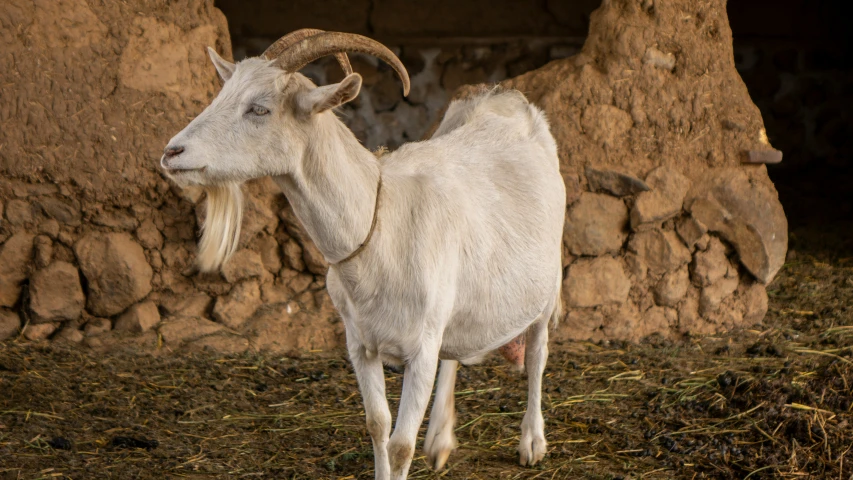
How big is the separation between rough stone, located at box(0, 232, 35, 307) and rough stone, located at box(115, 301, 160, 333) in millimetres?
583

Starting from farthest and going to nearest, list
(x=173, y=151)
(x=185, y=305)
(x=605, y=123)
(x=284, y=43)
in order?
(x=605, y=123)
(x=185, y=305)
(x=284, y=43)
(x=173, y=151)

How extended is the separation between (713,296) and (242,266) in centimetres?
297

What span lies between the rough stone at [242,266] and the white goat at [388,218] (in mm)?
1737

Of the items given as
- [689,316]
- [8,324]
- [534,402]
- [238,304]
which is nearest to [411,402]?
[534,402]

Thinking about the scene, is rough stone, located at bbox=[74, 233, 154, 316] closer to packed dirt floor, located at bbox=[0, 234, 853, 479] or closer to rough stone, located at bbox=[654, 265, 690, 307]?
packed dirt floor, located at bbox=[0, 234, 853, 479]

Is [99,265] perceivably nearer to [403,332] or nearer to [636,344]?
[403,332]

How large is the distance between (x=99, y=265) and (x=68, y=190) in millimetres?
452

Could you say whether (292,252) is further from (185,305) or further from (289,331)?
(185,305)

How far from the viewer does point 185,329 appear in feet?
17.4

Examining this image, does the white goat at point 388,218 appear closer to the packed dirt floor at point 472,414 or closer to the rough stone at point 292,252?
the packed dirt floor at point 472,414

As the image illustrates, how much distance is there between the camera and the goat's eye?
3080mm


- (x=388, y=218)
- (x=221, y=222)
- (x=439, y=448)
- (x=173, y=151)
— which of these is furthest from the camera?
(x=439, y=448)

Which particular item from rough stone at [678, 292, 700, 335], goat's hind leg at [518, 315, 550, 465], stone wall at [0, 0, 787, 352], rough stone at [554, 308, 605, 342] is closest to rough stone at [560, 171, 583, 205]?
stone wall at [0, 0, 787, 352]

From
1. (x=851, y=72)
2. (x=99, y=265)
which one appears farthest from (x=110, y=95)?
(x=851, y=72)
